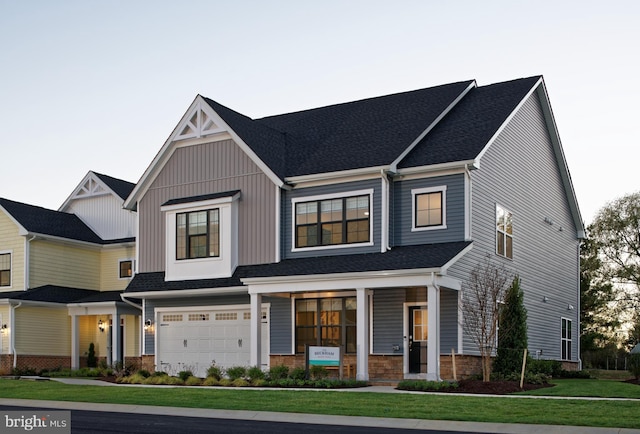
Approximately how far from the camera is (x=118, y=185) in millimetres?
42344

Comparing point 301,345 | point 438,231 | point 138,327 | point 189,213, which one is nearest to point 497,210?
point 438,231

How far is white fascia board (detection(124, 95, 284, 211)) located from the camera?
29672mm

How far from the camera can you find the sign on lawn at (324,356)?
25848 millimetres

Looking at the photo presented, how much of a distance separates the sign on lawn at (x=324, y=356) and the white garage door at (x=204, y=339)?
384 centimetres

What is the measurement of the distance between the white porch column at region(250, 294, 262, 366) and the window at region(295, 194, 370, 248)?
2.65 m

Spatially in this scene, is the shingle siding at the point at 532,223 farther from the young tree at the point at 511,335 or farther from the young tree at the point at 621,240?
the young tree at the point at 621,240

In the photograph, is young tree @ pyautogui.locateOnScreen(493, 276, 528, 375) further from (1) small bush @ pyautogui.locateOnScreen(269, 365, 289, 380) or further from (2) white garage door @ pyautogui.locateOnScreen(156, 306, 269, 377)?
(2) white garage door @ pyautogui.locateOnScreen(156, 306, 269, 377)

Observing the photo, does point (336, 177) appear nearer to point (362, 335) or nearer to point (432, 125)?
point (432, 125)

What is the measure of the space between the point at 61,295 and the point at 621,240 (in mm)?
35309

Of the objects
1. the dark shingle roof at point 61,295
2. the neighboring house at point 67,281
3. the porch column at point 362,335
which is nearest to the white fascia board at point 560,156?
the porch column at point 362,335

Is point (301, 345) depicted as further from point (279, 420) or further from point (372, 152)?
point (279, 420)

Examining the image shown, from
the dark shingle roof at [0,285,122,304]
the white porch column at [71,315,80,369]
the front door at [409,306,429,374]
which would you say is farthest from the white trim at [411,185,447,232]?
the white porch column at [71,315,80,369]

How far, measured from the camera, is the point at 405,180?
90.8ft

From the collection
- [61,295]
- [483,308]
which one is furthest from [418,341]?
[61,295]
